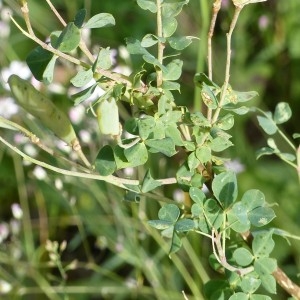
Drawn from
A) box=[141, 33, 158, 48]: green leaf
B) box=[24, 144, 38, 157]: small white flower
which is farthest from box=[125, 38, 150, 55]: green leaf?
box=[24, 144, 38, 157]: small white flower

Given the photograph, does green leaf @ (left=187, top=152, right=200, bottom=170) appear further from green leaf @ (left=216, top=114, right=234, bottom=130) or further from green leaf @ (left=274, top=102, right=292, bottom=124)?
green leaf @ (left=274, top=102, right=292, bottom=124)

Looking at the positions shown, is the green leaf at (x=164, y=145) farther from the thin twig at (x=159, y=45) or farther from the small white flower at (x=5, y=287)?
the small white flower at (x=5, y=287)

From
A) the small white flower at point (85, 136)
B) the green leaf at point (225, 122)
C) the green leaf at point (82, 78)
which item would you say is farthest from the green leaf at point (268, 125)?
the small white flower at point (85, 136)

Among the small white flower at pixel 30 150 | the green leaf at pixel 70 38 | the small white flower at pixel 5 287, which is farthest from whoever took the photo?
the small white flower at pixel 30 150

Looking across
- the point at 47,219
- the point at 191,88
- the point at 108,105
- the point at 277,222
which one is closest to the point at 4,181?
the point at 47,219

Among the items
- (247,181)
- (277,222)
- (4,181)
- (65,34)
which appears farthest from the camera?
(4,181)

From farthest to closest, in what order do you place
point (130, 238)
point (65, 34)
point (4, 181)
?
point (4, 181)
point (130, 238)
point (65, 34)

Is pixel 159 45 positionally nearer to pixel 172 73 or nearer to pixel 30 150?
pixel 172 73

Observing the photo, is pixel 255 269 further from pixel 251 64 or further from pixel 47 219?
pixel 251 64
